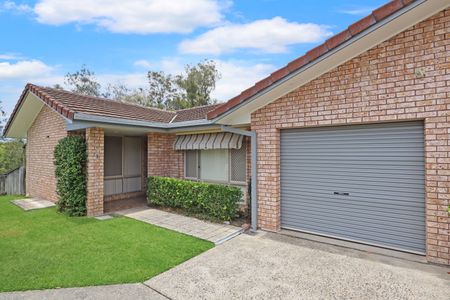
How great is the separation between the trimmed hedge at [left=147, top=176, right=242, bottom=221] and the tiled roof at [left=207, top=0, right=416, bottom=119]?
8.77 feet

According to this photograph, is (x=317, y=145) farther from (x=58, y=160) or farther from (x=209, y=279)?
(x=58, y=160)

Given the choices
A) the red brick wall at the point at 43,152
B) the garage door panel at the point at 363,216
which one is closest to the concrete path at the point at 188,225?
the garage door panel at the point at 363,216

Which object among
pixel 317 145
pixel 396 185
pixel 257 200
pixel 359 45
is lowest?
pixel 257 200

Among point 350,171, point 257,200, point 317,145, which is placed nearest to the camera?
point 350,171

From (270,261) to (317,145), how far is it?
11.1ft

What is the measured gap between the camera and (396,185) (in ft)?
18.7

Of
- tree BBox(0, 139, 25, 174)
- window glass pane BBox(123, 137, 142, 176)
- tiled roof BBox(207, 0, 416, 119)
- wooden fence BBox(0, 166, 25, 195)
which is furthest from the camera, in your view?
tree BBox(0, 139, 25, 174)

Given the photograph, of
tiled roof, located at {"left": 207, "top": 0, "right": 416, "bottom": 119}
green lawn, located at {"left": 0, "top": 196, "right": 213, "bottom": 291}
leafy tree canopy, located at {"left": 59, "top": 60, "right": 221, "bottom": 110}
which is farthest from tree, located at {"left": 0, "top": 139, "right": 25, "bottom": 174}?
tiled roof, located at {"left": 207, "top": 0, "right": 416, "bottom": 119}

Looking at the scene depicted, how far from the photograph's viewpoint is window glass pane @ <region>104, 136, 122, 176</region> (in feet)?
40.7

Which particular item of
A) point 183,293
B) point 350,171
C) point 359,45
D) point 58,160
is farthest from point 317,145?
point 58,160

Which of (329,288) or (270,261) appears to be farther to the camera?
(270,261)

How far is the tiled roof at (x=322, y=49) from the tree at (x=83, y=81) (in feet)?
126

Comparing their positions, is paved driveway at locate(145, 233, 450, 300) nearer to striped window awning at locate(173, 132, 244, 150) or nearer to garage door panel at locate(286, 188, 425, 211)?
garage door panel at locate(286, 188, 425, 211)

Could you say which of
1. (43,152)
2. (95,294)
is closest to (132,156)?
(43,152)
